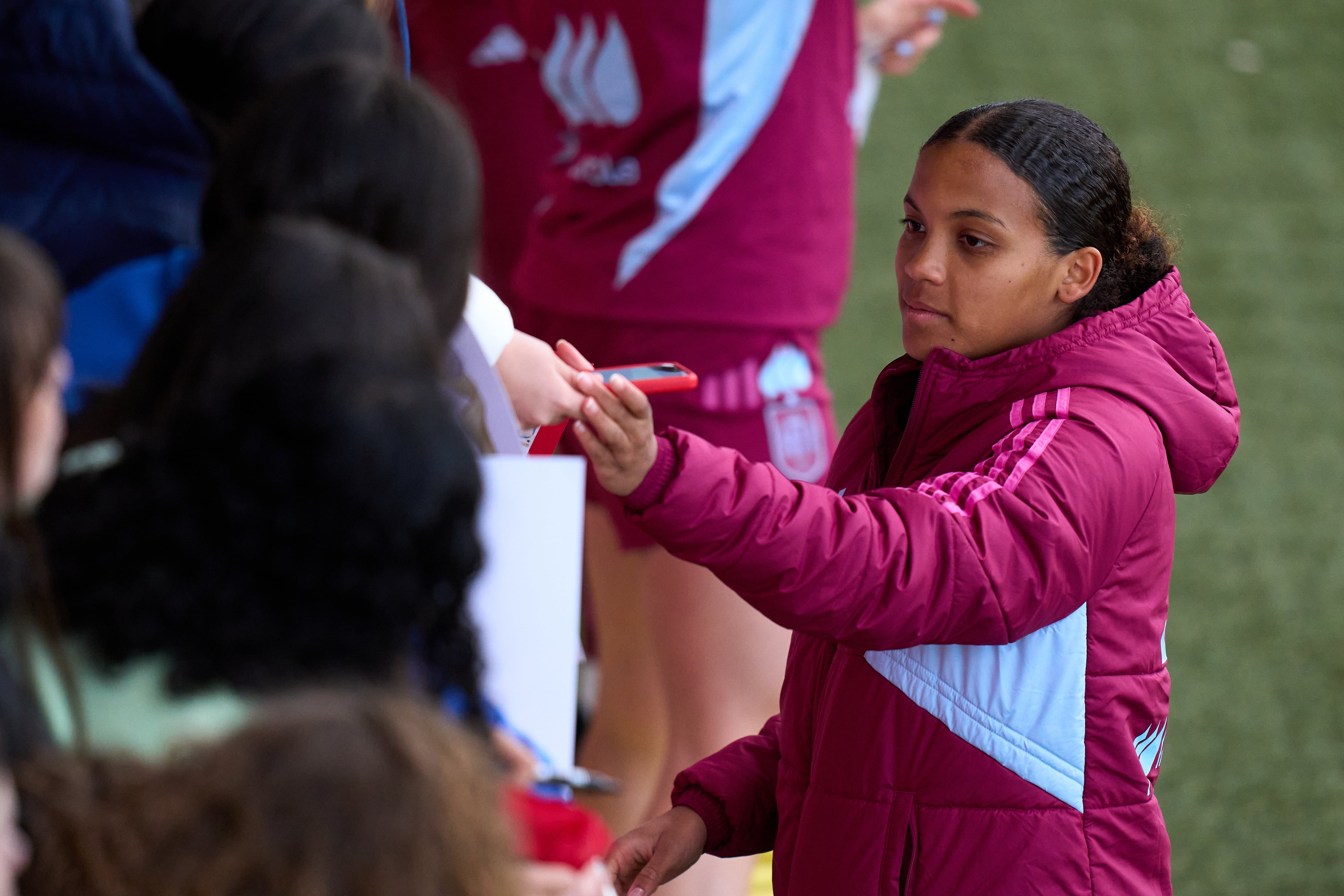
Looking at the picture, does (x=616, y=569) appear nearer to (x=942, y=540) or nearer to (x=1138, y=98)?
(x=942, y=540)

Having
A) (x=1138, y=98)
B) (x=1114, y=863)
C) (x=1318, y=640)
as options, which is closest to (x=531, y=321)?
(x=1114, y=863)

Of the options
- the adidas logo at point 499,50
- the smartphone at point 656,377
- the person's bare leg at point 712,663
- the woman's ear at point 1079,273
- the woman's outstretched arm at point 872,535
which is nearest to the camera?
the woman's outstretched arm at point 872,535

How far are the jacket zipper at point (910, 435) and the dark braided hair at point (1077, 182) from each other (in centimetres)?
18

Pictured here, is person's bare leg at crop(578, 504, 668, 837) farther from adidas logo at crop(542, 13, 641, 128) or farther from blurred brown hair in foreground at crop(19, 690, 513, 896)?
blurred brown hair in foreground at crop(19, 690, 513, 896)

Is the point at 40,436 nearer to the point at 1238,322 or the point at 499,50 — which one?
the point at 499,50

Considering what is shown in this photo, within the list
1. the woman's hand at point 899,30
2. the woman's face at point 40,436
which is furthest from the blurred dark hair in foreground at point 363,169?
the woman's hand at point 899,30

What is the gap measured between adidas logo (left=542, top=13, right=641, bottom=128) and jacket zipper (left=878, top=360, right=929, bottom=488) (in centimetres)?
74

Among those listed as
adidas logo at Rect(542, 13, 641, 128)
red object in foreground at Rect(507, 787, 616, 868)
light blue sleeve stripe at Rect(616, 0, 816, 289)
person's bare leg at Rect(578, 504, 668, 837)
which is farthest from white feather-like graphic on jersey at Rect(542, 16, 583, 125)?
red object in foreground at Rect(507, 787, 616, 868)

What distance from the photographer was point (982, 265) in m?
1.37

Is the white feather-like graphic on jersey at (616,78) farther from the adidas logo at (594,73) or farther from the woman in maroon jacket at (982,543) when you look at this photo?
the woman in maroon jacket at (982,543)

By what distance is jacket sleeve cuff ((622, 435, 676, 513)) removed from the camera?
1175 mm

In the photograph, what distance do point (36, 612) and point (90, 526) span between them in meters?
0.05

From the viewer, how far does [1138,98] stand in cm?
554

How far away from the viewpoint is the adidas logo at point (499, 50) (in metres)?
2.54
